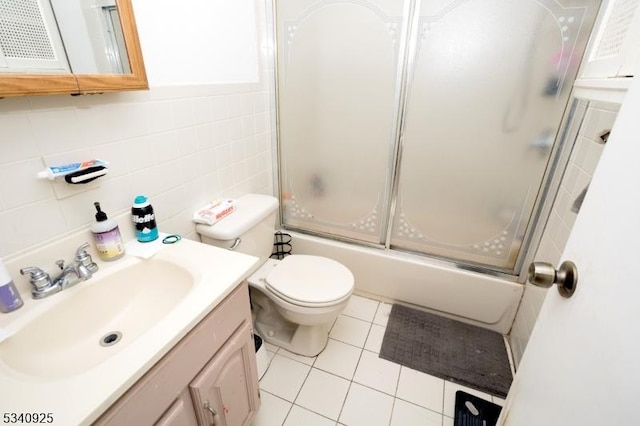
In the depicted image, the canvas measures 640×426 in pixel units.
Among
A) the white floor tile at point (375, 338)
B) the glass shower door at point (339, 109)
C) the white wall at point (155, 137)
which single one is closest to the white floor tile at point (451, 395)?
the white floor tile at point (375, 338)

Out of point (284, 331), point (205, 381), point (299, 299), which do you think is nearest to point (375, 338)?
point (284, 331)

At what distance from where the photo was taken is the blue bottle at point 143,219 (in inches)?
38.9

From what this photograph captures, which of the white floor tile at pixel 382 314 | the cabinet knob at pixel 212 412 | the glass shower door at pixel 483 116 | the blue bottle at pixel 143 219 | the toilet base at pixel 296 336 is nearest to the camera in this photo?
the cabinet knob at pixel 212 412

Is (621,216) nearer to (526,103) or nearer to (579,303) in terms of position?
(579,303)

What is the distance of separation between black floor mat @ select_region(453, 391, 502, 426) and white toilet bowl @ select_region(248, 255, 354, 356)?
652mm

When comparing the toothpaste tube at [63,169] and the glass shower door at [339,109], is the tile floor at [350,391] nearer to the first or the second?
the glass shower door at [339,109]

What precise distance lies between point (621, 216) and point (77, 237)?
48.4 inches

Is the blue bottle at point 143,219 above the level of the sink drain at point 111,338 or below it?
above

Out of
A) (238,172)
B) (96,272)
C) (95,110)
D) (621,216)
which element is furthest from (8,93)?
(621,216)

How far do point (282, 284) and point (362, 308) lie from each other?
0.69 metres

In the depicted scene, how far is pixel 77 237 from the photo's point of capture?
87 cm

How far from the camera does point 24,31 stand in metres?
0.69

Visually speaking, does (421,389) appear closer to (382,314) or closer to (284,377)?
(382,314)

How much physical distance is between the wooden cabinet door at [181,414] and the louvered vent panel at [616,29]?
147cm
